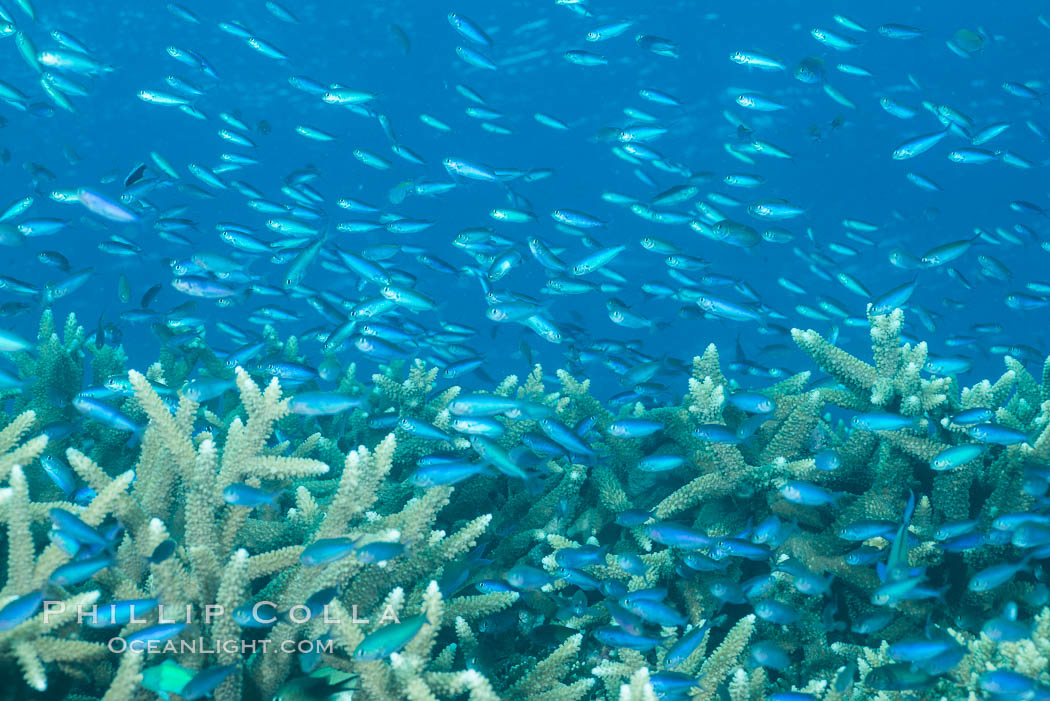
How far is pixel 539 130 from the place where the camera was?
35562mm

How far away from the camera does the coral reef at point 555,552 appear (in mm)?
2531

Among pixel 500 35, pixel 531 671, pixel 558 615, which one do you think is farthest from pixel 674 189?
pixel 500 35

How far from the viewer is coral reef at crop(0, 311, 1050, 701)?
2.53m

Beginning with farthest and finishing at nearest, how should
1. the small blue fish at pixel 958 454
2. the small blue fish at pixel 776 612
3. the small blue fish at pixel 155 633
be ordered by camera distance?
1. the small blue fish at pixel 958 454
2. the small blue fish at pixel 776 612
3. the small blue fish at pixel 155 633

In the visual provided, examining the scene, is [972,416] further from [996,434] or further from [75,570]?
[75,570]

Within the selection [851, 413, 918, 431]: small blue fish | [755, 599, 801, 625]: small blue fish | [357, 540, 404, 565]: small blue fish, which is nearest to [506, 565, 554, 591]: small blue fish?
[357, 540, 404, 565]: small blue fish

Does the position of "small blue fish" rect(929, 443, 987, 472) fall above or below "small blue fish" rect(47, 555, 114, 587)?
above

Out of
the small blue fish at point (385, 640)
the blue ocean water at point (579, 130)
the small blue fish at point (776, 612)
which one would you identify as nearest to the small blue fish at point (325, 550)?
the small blue fish at point (385, 640)

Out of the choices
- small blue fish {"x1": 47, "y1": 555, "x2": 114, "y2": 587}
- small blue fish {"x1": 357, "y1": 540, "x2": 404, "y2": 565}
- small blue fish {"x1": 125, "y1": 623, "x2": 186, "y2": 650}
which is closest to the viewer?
small blue fish {"x1": 125, "y1": 623, "x2": 186, "y2": 650}

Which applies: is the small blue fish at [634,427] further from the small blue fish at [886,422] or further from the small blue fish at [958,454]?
the small blue fish at [958,454]

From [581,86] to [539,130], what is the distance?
347 cm

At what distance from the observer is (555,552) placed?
11.8ft

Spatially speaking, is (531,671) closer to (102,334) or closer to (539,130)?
(102,334)

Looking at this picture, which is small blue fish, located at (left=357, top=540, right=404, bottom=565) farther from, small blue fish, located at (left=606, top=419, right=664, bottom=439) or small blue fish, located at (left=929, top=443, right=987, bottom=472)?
small blue fish, located at (left=929, top=443, right=987, bottom=472)
